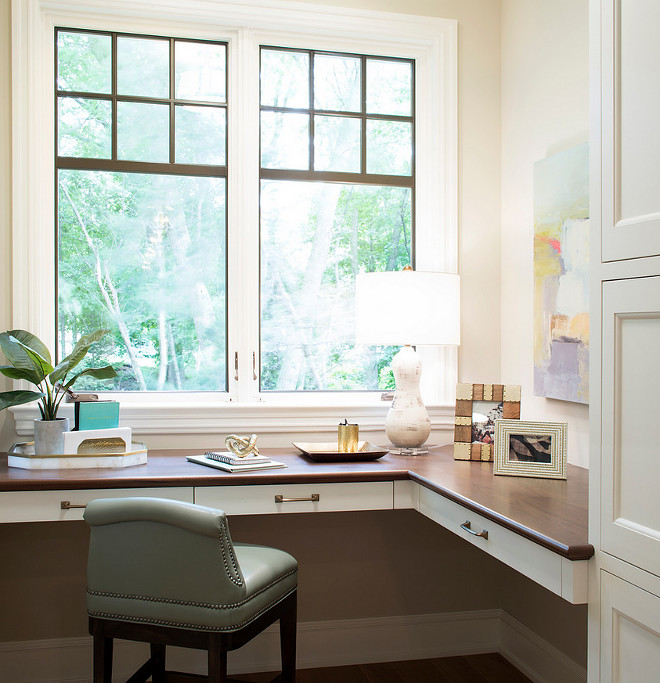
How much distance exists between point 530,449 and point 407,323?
643 mm

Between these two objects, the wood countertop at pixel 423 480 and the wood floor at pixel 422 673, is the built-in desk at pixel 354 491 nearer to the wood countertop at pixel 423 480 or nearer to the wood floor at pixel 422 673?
the wood countertop at pixel 423 480

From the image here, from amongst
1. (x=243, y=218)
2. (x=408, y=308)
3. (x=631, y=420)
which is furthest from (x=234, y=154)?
(x=631, y=420)

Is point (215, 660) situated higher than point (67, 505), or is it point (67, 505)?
point (67, 505)

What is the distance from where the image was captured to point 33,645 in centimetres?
258

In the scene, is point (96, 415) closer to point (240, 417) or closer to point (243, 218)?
point (240, 417)

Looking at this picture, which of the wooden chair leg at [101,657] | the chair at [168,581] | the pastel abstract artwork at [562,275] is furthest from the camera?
the pastel abstract artwork at [562,275]

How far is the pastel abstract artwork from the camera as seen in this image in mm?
2346

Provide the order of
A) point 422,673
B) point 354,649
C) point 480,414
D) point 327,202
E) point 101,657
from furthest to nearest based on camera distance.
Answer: point 327,202 → point 354,649 → point 422,673 → point 480,414 → point 101,657

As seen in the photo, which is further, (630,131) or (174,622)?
(174,622)

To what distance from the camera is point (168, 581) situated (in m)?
1.76

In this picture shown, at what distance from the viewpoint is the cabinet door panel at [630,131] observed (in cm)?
127

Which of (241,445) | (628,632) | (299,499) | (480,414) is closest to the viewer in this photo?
(628,632)

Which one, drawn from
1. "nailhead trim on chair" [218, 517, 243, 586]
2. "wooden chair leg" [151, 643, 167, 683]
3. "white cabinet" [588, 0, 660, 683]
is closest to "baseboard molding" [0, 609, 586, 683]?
"wooden chair leg" [151, 643, 167, 683]

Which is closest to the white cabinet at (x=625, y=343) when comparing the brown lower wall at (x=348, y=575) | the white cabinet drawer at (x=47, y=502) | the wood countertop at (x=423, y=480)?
the wood countertop at (x=423, y=480)
